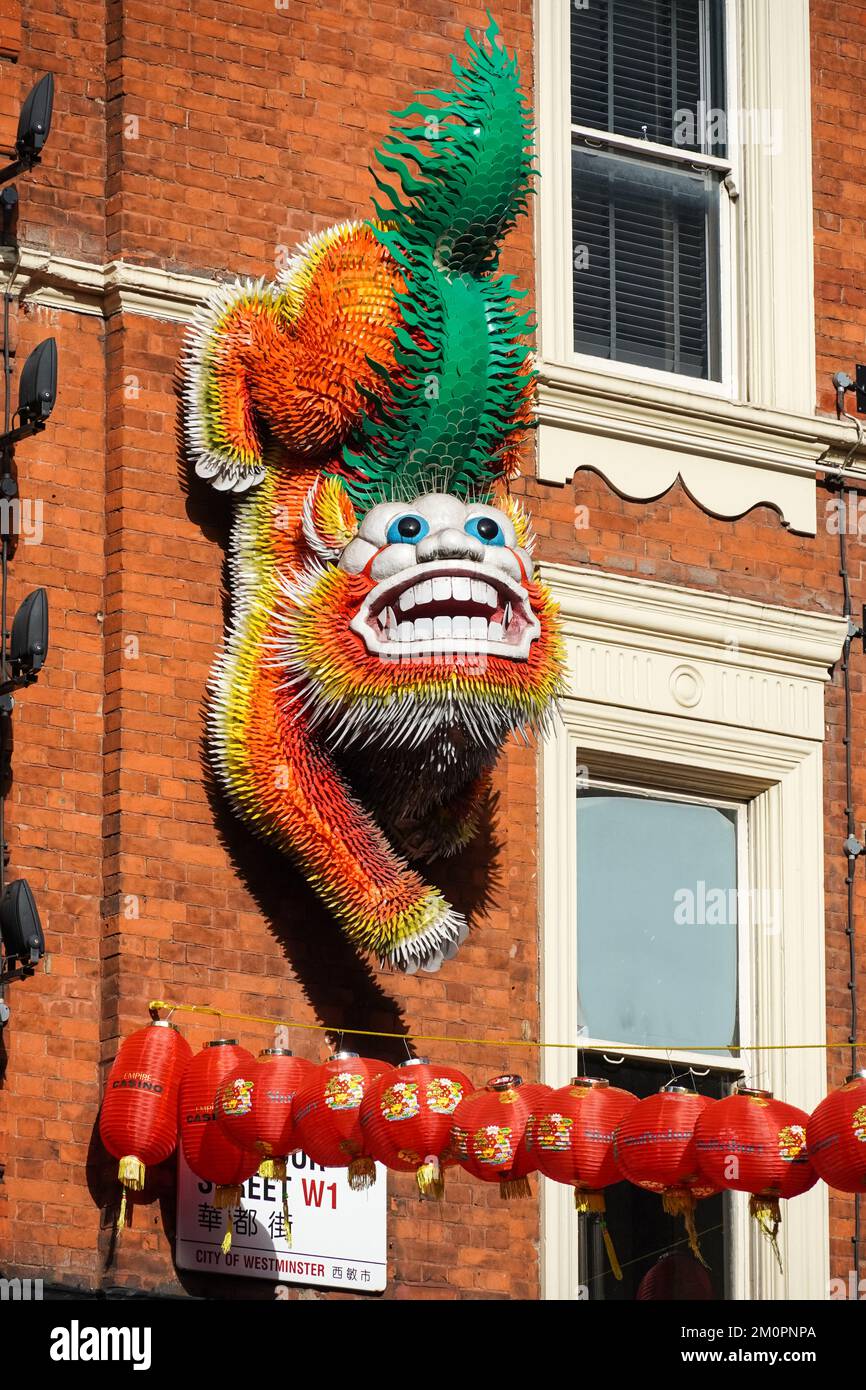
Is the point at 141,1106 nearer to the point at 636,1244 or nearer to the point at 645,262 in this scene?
the point at 636,1244

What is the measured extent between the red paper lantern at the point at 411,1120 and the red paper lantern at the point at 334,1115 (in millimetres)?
43

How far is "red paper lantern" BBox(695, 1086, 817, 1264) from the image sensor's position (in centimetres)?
1375

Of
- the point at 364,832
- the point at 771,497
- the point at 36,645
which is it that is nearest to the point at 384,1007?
the point at 364,832

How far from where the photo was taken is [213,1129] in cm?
1403

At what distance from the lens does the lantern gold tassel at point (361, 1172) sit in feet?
45.6

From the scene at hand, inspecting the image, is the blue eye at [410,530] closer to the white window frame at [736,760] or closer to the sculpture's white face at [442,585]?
the sculpture's white face at [442,585]

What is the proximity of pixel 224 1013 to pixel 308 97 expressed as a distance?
4.32 m

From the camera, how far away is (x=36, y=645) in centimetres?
1417

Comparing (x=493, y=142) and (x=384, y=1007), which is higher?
(x=493, y=142)

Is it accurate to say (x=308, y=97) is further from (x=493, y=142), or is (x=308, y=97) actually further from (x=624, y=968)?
(x=624, y=968)

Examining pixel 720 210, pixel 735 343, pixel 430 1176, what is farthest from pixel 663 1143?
pixel 720 210

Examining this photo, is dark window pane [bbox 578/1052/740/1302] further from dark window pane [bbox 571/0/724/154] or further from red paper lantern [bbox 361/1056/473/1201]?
dark window pane [bbox 571/0/724/154]

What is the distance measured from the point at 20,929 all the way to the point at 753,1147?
2.99 meters

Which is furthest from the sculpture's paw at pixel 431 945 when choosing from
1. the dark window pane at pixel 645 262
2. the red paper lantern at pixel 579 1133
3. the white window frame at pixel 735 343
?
the dark window pane at pixel 645 262
